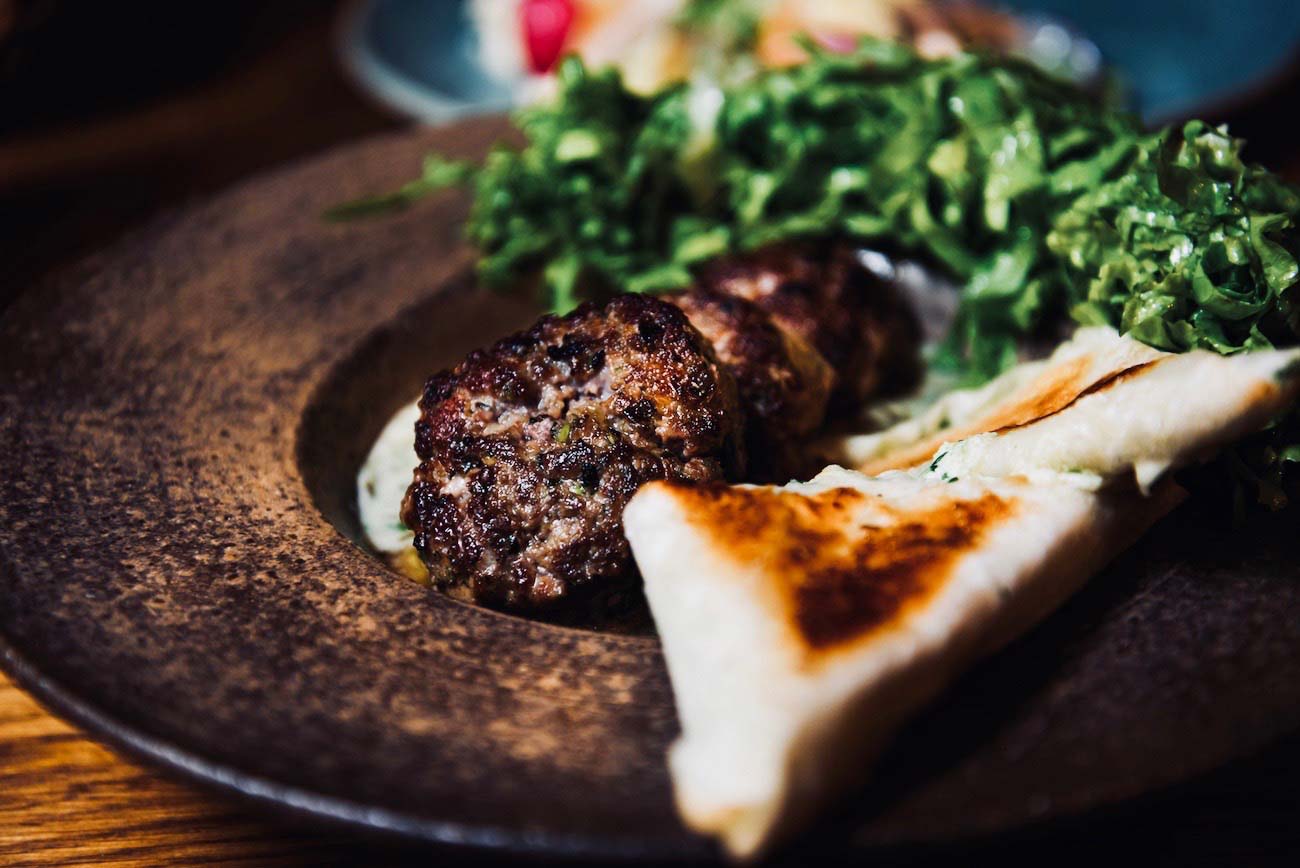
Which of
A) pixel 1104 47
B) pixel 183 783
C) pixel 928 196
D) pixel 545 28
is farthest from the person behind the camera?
pixel 1104 47

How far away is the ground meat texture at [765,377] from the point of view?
2.75 m

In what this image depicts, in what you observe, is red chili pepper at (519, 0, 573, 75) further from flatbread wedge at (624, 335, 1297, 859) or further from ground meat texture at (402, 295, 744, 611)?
flatbread wedge at (624, 335, 1297, 859)

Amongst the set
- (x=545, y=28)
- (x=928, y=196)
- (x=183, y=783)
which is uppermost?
(x=545, y=28)

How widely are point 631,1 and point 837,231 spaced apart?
2.98 m

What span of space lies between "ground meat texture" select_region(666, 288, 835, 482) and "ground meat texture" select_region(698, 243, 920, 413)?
0.23 meters

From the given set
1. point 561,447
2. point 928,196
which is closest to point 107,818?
point 561,447

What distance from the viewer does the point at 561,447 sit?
7.91ft

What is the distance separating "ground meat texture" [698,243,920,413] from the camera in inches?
125

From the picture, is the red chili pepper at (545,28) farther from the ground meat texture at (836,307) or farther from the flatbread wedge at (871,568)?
the flatbread wedge at (871,568)

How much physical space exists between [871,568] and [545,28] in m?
4.72

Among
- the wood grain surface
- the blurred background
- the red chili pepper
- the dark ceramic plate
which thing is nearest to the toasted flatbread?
the dark ceramic plate

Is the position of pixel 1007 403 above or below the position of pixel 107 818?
above

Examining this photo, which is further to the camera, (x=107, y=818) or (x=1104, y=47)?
(x=1104, y=47)

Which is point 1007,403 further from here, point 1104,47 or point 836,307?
point 1104,47
